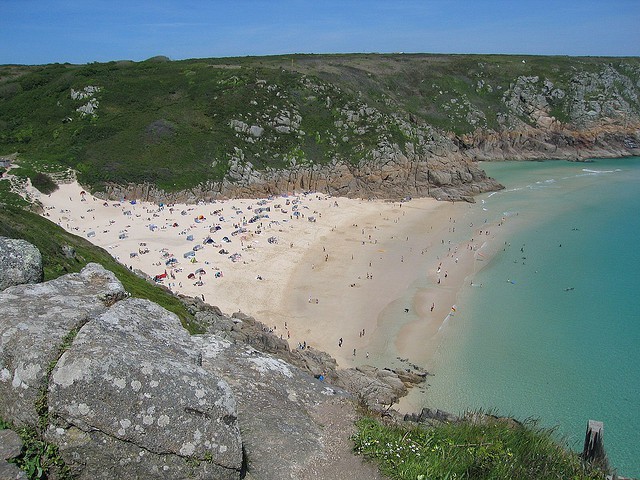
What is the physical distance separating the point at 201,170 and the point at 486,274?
3464cm

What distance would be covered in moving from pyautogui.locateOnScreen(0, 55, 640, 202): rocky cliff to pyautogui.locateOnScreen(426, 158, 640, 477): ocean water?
653 inches

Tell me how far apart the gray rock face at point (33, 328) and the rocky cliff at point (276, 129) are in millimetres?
44964

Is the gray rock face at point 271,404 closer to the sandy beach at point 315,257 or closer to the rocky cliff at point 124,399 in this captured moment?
the rocky cliff at point 124,399

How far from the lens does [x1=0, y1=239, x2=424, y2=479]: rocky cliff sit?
6.00m

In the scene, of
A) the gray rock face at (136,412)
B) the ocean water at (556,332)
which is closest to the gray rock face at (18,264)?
the gray rock face at (136,412)

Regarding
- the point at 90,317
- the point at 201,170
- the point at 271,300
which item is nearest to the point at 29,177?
the point at 201,170

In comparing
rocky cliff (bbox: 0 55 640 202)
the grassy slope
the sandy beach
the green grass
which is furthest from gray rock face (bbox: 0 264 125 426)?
rocky cliff (bbox: 0 55 640 202)

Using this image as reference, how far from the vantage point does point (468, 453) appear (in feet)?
25.1

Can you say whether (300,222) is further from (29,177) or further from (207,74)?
(207,74)

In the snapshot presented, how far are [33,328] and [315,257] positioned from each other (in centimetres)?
3247

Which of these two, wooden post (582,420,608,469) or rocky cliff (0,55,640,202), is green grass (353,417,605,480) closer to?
wooden post (582,420,608,469)

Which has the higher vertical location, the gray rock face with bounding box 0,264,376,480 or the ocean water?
the gray rock face with bounding box 0,264,376,480

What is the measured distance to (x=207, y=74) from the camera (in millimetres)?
71750

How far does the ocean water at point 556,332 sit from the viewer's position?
21.1m
